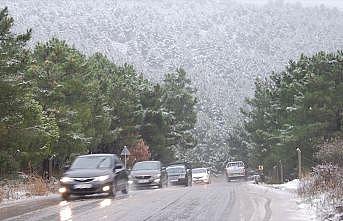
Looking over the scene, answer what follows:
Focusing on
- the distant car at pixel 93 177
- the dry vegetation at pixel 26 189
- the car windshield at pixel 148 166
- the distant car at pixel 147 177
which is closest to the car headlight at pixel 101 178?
the distant car at pixel 93 177

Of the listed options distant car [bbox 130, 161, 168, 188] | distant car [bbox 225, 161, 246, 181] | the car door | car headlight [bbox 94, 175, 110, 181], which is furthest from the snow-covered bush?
distant car [bbox 225, 161, 246, 181]

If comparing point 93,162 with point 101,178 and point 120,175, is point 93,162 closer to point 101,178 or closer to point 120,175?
point 120,175

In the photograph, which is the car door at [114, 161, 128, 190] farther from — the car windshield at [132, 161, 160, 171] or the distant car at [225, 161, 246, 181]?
the distant car at [225, 161, 246, 181]

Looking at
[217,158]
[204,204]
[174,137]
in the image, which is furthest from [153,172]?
[217,158]

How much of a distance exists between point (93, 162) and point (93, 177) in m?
1.51

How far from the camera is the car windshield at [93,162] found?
799 inches

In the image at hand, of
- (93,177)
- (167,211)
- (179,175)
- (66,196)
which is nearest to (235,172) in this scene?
(179,175)

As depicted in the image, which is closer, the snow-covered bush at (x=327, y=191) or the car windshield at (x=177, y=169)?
the snow-covered bush at (x=327, y=191)

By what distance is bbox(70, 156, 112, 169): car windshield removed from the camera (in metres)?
20.3

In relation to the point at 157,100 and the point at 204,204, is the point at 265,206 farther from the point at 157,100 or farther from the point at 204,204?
the point at 157,100

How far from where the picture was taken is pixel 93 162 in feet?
67.6

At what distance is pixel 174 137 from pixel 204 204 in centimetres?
5377

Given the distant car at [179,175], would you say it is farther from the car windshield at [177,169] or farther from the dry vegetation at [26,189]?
the dry vegetation at [26,189]

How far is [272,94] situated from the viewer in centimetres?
6038
